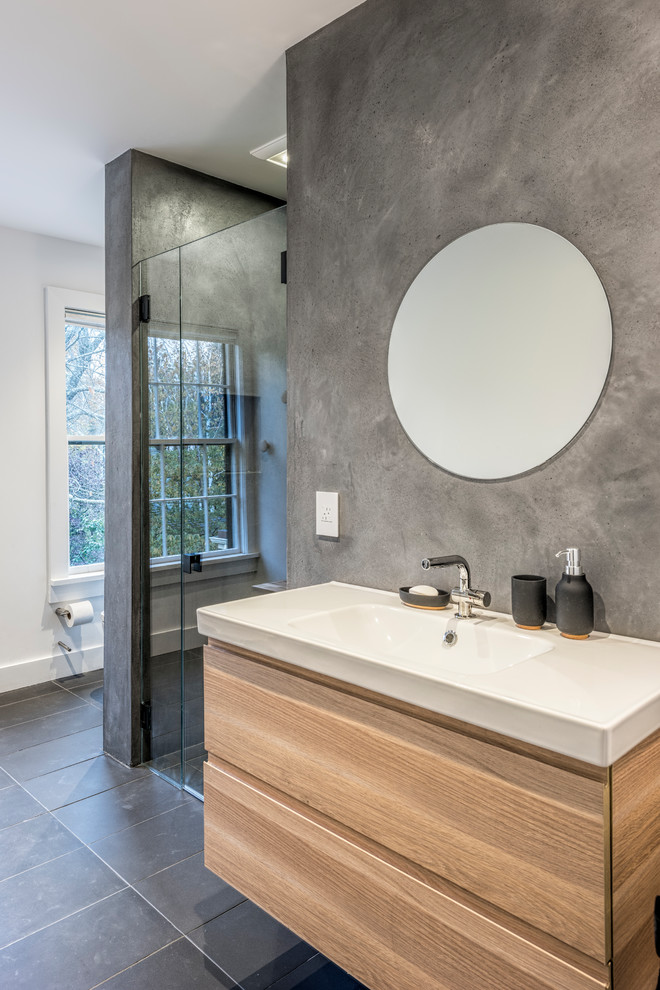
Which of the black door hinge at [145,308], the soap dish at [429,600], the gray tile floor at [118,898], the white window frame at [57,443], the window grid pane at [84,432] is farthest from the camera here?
the window grid pane at [84,432]

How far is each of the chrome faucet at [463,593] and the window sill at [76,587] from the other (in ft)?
8.84

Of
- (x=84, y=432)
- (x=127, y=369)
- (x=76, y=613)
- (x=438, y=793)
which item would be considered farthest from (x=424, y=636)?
(x=84, y=432)

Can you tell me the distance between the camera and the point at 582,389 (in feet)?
4.25

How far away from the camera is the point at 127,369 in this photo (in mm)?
2574

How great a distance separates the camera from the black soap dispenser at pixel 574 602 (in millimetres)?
1198

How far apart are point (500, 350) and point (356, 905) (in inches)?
44.7

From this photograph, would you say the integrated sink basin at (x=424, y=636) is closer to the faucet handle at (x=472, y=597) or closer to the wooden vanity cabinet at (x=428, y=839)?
the faucet handle at (x=472, y=597)

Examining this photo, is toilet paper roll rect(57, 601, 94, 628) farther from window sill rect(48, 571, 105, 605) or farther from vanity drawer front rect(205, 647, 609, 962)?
vanity drawer front rect(205, 647, 609, 962)

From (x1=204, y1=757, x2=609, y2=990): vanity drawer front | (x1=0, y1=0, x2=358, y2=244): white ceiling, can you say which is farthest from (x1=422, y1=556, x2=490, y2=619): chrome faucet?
(x1=0, y1=0, x2=358, y2=244): white ceiling

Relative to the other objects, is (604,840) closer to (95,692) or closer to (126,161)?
(126,161)

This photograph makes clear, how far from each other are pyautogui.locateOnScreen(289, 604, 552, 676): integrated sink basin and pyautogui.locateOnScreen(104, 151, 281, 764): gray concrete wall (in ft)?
4.49

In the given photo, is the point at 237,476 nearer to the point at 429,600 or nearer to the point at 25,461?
the point at 429,600

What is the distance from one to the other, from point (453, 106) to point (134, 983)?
7.24 ft

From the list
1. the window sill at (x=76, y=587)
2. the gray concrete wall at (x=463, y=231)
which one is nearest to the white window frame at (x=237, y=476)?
the gray concrete wall at (x=463, y=231)
